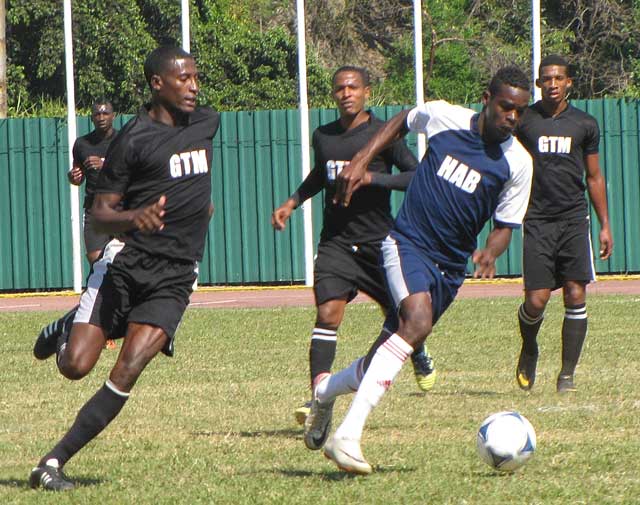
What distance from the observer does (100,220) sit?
22.4 feet


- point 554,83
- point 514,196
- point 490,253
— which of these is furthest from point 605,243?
point 490,253

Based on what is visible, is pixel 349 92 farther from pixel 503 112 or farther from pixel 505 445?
pixel 505 445

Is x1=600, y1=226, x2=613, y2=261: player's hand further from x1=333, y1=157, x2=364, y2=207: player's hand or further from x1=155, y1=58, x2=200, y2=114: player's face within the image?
x1=155, y1=58, x2=200, y2=114: player's face

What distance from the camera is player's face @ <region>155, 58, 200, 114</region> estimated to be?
6992 millimetres

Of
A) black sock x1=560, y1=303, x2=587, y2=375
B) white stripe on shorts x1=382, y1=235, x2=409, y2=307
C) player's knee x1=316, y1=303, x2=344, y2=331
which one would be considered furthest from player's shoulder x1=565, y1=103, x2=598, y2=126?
white stripe on shorts x1=382, y1=235, x2=409, y2=307

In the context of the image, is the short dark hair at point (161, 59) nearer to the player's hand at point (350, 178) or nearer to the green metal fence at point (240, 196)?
the player's hand at point (350, 178)

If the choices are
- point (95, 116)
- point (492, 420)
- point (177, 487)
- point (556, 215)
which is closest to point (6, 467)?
point (177, 487)

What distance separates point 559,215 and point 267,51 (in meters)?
24.4

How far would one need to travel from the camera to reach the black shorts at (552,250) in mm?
9906

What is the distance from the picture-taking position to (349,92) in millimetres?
8758

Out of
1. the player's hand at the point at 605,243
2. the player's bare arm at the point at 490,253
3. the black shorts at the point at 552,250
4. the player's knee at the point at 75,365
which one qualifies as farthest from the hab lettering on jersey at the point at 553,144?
the player's knee at the point at 75,365

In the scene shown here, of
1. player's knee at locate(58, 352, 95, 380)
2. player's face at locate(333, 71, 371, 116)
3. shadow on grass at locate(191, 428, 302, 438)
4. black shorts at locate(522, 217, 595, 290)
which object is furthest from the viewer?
black shorts at locate(522, 217, 595, 290)

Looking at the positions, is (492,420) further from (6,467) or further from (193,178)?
(6,467)

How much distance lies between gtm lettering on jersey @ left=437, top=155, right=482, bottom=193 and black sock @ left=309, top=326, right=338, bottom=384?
1.84 metres
